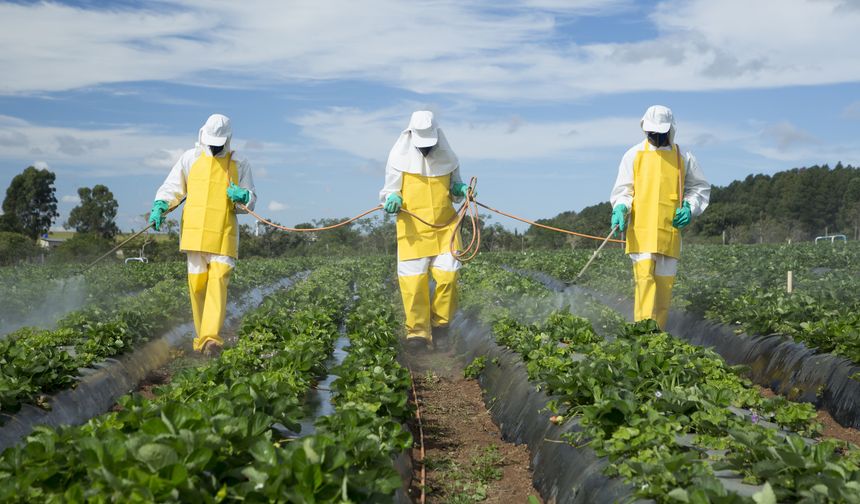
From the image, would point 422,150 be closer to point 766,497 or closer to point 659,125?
point 659,125

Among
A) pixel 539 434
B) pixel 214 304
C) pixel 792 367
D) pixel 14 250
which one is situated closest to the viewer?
pixel 539 434

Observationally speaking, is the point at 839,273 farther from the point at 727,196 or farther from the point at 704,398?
the point at 727,196

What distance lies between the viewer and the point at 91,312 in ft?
29.7

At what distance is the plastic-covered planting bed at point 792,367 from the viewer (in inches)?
257

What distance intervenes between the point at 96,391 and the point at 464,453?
2.86m

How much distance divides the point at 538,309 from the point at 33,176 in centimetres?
5333

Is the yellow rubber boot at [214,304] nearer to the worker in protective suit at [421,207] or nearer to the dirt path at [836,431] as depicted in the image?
the worker in protective suit at [421,207]

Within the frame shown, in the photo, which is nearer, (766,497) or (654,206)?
(766,497)

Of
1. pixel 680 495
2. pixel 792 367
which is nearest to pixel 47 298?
pixel 792 367

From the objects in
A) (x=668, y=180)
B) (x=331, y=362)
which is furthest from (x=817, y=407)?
(x=331, y=362)

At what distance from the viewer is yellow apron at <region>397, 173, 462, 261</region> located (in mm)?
9281

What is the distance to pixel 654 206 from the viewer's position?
815 centimetres

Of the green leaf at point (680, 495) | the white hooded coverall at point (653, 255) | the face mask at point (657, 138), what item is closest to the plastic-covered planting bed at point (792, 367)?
the white hooded coverall at point (653, 255)

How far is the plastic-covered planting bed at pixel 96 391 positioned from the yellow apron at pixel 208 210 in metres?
1.18
